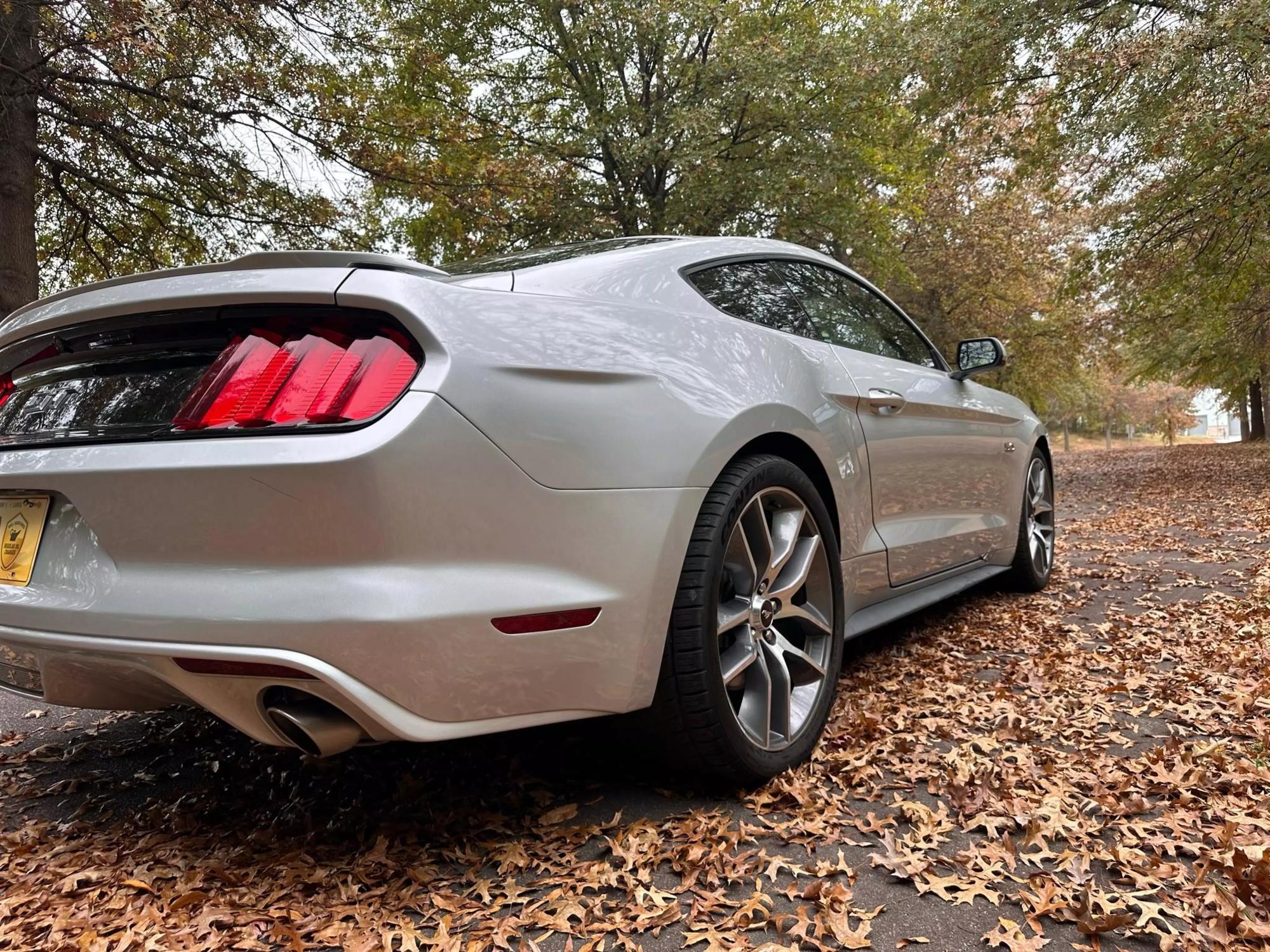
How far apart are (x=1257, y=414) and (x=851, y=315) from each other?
96.6ft

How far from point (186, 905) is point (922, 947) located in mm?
1530

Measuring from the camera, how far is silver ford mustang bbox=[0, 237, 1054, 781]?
1.66 metres

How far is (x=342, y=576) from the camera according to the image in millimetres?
1654

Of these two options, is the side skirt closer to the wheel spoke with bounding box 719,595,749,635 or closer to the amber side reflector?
the wheel spoke with bounding box 719,595,749,635

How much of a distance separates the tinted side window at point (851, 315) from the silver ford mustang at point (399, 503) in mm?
785

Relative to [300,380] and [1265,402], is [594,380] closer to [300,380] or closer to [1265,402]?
[300,380]

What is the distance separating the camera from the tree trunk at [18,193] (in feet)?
23.1

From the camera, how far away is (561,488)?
1.86 metres

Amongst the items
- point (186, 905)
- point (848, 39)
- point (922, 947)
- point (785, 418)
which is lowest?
point (922, 947)

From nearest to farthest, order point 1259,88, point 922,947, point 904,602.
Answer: point 922,947
point 904,602
point 1259,88

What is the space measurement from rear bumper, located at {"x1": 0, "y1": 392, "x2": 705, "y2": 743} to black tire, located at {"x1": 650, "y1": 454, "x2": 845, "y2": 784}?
167 millimetres

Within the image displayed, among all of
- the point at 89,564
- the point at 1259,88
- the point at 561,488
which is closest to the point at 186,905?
the point at 89,564

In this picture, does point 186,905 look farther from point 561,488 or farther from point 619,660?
point 561,488

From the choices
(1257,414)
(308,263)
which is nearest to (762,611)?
(308,263)
